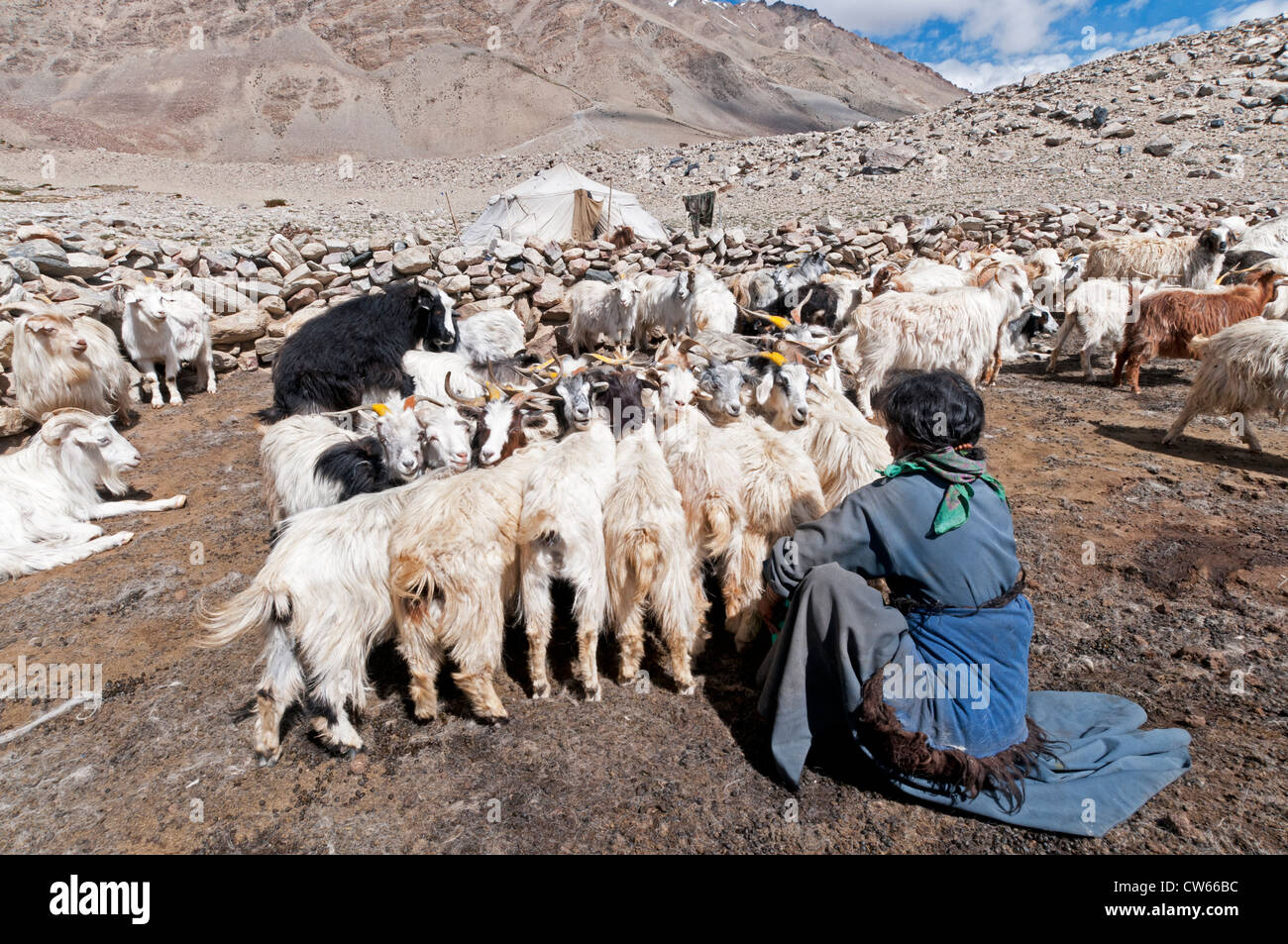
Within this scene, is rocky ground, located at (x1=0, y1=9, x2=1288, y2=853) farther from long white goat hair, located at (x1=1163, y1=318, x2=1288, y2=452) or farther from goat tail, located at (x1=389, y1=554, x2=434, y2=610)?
goat tail, located at (x1=389, y1=554, x2=434, y2=610)

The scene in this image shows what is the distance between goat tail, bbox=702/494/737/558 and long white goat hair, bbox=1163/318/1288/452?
473 centimetres

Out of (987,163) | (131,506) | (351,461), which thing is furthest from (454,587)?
(987,163)

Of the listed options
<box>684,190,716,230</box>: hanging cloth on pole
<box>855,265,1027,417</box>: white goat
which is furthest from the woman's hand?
<box>684,190,716,230</box>: hanging cloth on pole

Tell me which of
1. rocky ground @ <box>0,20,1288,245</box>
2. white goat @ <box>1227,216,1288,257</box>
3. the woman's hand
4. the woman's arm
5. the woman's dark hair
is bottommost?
the woman's hand

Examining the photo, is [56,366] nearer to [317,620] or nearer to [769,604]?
[317,620]

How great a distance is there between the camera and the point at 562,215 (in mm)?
15672

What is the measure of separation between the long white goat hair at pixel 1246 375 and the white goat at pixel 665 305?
5019 millimetres

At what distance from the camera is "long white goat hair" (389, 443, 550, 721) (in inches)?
110

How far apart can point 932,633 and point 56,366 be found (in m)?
7.80

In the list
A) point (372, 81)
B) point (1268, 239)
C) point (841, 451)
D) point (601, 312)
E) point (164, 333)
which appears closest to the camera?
point (841, 451)

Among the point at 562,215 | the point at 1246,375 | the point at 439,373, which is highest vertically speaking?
the point at 562,215

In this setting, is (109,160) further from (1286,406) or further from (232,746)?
(1286,406)

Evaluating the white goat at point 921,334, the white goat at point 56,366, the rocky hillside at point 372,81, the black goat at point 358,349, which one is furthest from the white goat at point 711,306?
the rocky hillside at point 372,81

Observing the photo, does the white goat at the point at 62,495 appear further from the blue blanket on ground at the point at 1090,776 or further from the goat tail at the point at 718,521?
Result: the blue blanket on ground at the point at 1090,776
